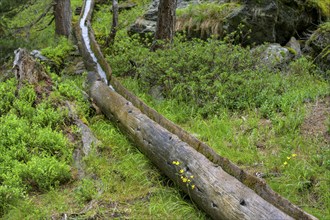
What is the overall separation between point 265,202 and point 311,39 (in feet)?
27.7

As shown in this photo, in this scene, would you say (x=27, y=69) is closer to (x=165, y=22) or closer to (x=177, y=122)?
(x=177, y=122)

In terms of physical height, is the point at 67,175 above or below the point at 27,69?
below

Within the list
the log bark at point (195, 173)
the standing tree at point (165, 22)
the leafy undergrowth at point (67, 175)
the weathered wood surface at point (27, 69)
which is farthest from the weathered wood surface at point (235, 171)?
the standing tree at point (165, 22)

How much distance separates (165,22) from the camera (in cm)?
1048

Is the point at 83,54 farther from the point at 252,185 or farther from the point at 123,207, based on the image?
the point at 252,185

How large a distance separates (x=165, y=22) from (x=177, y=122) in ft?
12.9

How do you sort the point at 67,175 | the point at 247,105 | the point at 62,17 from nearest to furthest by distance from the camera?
the point at 67,175, the point at 247,105, the point at 62,17

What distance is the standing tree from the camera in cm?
1028

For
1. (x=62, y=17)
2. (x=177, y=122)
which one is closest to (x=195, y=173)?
(x=177, y=122)

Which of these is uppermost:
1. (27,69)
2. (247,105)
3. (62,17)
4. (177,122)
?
(27,69)

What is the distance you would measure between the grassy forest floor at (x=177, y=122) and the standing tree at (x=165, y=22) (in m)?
0.77

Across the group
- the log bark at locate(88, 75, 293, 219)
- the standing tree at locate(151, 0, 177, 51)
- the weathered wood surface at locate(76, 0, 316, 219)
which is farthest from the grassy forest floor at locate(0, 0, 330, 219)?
the standing tree at locate(151, 0, 177, 51)

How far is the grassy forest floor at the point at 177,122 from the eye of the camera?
4.98m

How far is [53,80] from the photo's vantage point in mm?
8914
